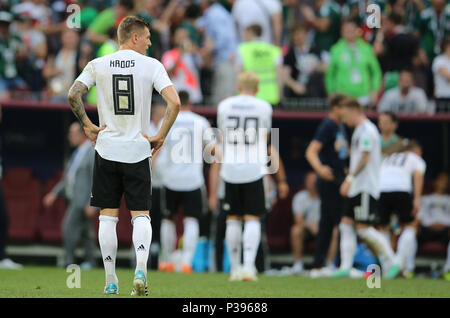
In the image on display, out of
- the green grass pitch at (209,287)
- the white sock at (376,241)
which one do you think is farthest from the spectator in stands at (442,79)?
the green grass pitch at (209,287)

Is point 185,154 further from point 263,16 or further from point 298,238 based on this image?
point 263,16

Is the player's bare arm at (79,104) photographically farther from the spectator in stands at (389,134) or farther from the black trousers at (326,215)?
the spectator in stands at (389,134)

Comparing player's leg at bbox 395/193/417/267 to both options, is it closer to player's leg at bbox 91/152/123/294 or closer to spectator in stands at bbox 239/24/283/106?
spectator in stands at bbox 239/24/283/106

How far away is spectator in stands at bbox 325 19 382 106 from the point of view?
16.8 meters

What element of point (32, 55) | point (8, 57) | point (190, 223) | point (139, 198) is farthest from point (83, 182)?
point (139, 198)

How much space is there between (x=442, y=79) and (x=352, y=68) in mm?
1566

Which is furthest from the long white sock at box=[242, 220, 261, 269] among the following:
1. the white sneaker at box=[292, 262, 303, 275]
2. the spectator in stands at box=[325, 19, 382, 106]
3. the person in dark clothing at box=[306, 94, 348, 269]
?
the spectator in stands at box=[325, 19, 382, 106]

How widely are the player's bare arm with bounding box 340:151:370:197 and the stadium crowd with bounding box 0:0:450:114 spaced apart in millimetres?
3250

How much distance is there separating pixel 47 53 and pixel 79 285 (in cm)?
806

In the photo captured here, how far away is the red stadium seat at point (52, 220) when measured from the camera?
17734mm

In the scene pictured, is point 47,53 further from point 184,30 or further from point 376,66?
point 376,66

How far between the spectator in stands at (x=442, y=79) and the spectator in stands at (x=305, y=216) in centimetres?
236

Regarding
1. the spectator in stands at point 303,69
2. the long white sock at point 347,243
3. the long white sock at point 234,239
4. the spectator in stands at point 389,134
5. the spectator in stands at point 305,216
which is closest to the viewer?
the long white sock at point 234,239
